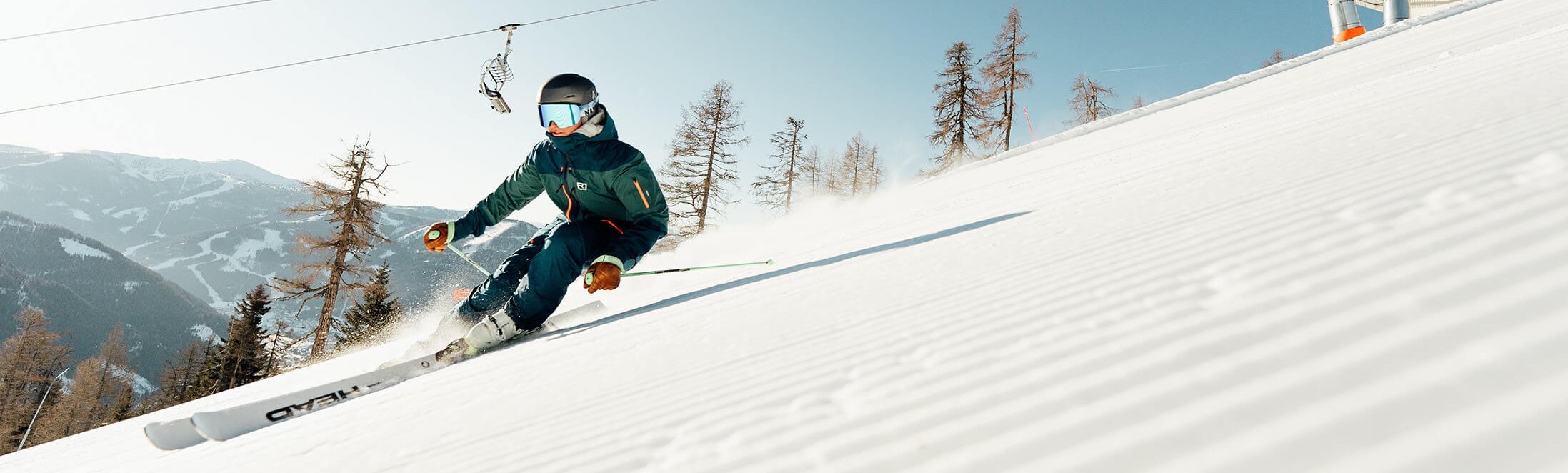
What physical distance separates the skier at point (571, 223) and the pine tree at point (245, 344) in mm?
32408

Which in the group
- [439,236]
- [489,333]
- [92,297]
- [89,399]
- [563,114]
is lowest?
[89,399]

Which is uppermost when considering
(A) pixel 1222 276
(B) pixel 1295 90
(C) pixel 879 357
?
(B) pixel 1295 90

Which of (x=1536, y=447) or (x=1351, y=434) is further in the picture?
(x=1351, y=434)

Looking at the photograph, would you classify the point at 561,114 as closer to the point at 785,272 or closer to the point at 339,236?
the point at 785,272

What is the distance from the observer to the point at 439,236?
182 inches

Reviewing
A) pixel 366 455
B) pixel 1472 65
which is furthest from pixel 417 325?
pixel 1472 65

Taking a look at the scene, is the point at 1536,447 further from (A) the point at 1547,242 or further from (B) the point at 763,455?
(B) the point at 763,455

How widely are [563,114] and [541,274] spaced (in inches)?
43.5

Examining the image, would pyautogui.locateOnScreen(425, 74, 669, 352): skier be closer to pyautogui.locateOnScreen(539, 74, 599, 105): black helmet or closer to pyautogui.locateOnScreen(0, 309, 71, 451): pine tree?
pyautogui.locateOnScreen(539, 74, 599, 105): black helmet

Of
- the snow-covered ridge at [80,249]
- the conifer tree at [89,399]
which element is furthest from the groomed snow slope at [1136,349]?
the snow-covered ridge at [80,249]

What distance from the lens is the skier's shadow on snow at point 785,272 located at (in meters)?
4.37

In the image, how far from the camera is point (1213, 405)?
100 cm

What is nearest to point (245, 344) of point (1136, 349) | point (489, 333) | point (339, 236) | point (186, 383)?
point (339, 236)

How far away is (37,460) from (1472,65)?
956 centimetres
